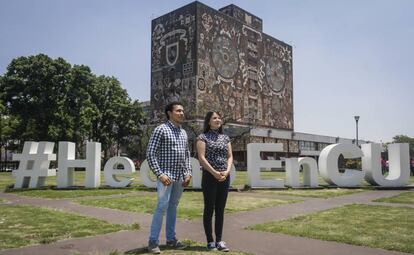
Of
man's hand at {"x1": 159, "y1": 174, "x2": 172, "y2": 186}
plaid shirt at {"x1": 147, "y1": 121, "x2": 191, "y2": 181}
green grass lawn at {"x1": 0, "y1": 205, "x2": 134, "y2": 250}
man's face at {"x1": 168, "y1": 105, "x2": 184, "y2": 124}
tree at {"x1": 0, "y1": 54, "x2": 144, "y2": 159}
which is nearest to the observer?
man's hand at {"x1": 159, "y1": 174, "x2": 172, "y2": 186}

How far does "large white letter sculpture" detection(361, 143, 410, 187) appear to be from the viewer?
51.7 ft

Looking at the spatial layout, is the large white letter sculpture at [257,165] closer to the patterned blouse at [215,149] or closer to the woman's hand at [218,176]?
the patterned blouse at [215,149]

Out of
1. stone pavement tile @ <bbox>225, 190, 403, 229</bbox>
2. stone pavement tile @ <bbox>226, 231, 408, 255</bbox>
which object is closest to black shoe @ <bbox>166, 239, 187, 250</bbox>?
stone pavement tile @ <bbox>226, 231, 408, 255</bbox>

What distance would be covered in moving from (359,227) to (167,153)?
150 inches

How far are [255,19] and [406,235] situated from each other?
6479cm

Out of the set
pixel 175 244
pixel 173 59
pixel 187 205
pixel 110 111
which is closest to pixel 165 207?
pixel 175 244

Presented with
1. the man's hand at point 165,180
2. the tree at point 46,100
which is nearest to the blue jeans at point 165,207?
the man's hand at point 165,180

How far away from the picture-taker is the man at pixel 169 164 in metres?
5.14

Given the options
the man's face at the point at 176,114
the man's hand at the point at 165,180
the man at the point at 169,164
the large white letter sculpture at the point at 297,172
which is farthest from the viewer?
the large white letter sculpture at the point at 297,172

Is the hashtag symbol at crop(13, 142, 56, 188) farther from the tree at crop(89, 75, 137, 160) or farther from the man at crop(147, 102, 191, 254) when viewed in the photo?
the tree at crop(89, 75, 137, 160)

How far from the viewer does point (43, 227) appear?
23.1ft

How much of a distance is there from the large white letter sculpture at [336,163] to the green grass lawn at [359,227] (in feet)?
22.3

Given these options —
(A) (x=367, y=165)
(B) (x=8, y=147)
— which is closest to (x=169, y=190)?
(A) (x=367, y=165)

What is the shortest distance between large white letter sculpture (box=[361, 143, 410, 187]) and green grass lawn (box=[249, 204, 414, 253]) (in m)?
7.08
